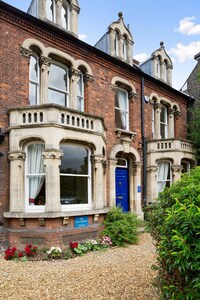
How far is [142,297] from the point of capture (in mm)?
4082

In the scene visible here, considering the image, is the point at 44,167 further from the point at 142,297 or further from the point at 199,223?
the point at 199,223

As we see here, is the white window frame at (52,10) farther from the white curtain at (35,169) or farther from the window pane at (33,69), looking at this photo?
the white curtain at (35,169)

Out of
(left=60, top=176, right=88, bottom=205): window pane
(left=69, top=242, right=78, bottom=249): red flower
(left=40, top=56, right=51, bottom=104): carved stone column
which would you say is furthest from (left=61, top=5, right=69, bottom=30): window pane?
(left=69, top=242, right=78, bottom=249): red flower

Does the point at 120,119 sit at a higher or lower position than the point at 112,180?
Answer: higher

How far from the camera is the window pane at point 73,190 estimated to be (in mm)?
7983

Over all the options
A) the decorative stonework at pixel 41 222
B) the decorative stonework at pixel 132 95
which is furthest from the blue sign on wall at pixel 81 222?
the decorative stonework at pixel 132 95

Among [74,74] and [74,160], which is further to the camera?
[74,74]

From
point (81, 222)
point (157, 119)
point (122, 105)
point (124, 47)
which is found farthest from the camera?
point (157, 119)

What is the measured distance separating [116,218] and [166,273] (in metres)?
5.93

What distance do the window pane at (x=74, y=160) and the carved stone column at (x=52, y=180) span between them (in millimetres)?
562

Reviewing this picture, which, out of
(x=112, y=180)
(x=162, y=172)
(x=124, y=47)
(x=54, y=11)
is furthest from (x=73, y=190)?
(x=124, y=47)

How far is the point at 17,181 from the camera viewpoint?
756cm

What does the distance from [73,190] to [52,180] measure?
1076 mm

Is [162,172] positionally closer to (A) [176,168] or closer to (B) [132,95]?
(A) [176,168]
